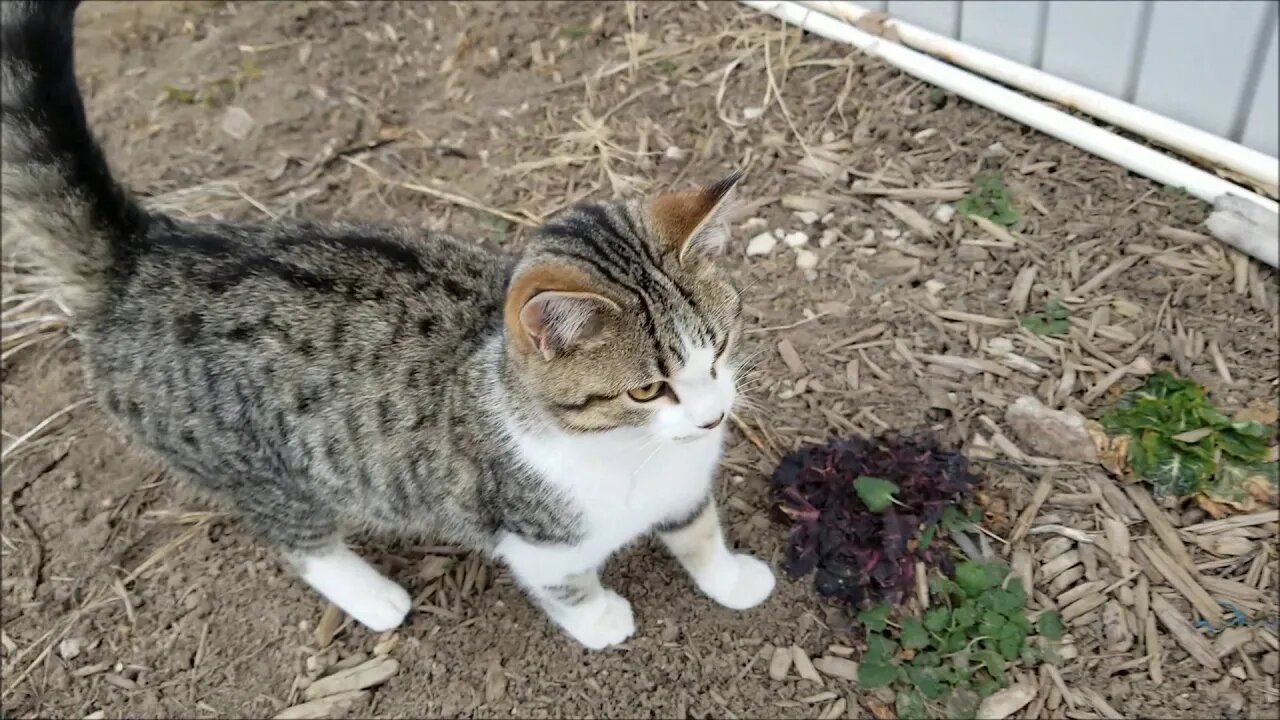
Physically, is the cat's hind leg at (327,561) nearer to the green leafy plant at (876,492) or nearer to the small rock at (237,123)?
the green leafy plant at (876,492)

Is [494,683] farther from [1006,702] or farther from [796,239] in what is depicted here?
[796,239]

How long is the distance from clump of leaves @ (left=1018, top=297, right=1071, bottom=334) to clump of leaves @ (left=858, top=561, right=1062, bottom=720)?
2.47ft

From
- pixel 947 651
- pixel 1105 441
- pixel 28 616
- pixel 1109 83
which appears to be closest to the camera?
pixel 947 651

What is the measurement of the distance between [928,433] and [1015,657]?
1.95 feet

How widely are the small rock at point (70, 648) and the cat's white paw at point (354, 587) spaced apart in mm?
620

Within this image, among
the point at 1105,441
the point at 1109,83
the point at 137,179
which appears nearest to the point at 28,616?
the point at 137,179

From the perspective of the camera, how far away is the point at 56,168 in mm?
2012

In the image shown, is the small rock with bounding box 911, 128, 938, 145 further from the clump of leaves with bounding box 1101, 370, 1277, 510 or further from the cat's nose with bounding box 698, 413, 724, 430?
the cat's nose with bounding box 698, 413, 724, 430

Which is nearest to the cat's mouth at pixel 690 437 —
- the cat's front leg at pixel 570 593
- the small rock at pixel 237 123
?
the cat's front leg at pixel 570 593

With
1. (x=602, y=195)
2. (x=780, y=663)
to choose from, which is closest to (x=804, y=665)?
(x=780, y=663)

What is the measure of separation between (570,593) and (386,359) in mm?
668

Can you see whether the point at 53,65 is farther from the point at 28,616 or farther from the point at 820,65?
the point at 820,65

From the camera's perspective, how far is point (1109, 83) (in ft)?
10.1

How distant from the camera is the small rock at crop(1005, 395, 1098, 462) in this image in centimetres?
242
